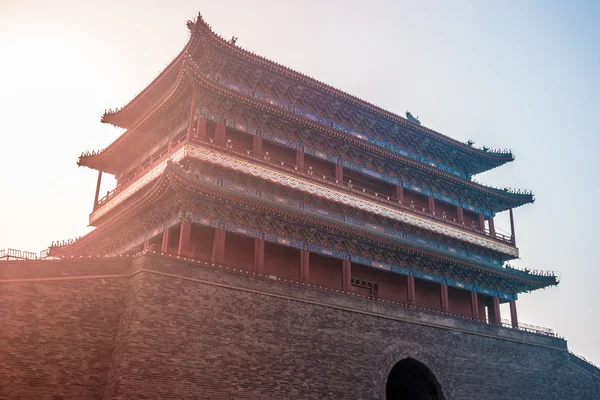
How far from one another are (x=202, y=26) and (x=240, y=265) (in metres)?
8.71

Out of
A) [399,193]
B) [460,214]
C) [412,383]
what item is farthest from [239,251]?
[460,214]

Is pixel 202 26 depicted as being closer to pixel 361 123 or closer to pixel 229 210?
pixel 229 210

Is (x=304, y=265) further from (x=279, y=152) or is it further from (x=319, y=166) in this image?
(x=319, y=166)

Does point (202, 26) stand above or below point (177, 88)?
above

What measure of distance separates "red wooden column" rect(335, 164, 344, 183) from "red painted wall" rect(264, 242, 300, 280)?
4.04m

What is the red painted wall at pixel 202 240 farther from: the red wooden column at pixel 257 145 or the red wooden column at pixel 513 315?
the red wooden column at pixel 513 315

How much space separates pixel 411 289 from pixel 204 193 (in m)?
10.0

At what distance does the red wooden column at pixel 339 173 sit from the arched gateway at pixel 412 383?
7690 mm

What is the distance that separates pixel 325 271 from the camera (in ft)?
76.7

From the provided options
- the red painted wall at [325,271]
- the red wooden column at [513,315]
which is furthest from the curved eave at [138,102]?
the red wooden column at [513,315]

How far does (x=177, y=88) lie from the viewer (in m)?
22.0

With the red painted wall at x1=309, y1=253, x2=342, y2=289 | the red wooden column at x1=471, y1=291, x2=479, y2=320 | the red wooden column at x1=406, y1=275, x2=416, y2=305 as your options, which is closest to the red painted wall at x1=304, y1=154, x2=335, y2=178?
the red painted wall at x1=309, y1=253, x2=342, y2=289

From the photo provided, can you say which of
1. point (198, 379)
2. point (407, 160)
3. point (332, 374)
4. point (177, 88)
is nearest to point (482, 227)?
point (407, 160)

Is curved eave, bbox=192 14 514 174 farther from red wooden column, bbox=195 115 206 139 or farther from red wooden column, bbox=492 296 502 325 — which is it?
red wooden column, bbox=492 296 502 325
